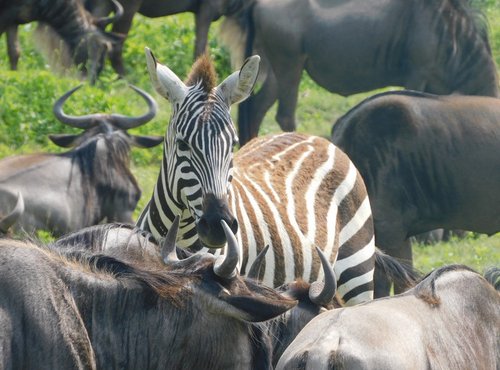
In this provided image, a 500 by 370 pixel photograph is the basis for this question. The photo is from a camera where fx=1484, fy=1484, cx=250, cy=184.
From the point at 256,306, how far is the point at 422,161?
6163mm

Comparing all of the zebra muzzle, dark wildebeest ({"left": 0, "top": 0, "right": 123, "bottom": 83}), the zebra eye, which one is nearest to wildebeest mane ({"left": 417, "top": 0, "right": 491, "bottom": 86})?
dark wildebeest ({"left": 0, "top": 0, "right": 123, "bottom": 83})

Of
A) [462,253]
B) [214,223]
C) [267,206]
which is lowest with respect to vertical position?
[462,253]

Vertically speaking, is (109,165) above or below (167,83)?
below

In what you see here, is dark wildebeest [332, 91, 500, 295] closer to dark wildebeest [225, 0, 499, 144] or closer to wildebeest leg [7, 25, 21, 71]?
dark wildebeest [225, 0, 499, 144]

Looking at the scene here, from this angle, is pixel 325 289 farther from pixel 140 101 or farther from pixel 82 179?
pixel 140 101

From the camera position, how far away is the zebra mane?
7.91m

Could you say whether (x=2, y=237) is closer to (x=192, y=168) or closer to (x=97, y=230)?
(x=97, y=230)

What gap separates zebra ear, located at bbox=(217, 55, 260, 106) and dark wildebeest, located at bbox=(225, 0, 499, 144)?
7263 mm

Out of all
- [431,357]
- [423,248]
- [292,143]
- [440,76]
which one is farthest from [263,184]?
[440,76]

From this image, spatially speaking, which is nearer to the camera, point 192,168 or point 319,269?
point 192,168

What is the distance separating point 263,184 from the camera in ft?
27.8

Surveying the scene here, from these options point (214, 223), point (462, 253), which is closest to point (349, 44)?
point (462, 253)

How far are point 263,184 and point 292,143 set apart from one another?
57 cm

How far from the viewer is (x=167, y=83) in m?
7.98
